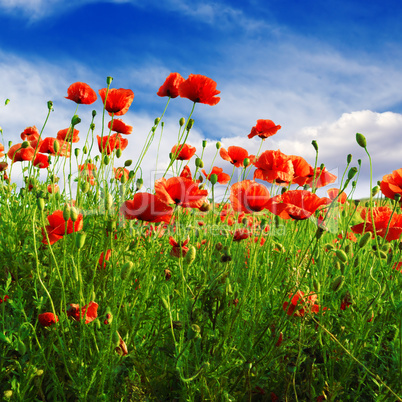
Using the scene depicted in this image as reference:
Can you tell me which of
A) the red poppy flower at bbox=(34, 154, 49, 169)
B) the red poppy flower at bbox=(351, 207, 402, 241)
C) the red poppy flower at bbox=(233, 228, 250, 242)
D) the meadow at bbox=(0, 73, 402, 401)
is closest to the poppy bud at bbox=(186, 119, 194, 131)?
the meadow at bbox=(0, 73, 402, 401)

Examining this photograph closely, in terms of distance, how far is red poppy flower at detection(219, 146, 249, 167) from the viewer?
2605mm

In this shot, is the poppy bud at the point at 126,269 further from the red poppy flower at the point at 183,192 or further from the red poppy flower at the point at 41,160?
the red poppy flower at the point at 41,160

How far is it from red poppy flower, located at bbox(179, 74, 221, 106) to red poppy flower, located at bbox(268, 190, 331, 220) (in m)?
0.86

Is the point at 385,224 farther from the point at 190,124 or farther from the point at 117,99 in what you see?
the point at 117,99

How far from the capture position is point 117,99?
215 centimetres

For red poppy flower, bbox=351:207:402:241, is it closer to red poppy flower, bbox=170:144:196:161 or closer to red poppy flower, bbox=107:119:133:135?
red poppy flower, bbox=170:144:196:161

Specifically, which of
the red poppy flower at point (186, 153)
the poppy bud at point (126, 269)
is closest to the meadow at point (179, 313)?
the poppy bud at point (126, 269)

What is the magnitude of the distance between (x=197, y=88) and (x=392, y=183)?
114 centimetres

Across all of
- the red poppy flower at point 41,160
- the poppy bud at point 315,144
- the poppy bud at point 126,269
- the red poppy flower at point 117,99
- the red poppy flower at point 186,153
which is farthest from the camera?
the red poppy flower at point 41,160

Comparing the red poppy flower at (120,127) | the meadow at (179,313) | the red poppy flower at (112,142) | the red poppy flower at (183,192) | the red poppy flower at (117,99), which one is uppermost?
the red poppy flower at (117,99)

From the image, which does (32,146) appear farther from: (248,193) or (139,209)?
(248,193)

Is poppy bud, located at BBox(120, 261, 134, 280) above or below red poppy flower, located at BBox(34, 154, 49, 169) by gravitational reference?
below

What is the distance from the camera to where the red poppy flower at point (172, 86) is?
2.17 m

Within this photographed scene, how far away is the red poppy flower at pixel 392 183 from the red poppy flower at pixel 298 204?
1.20 feet
